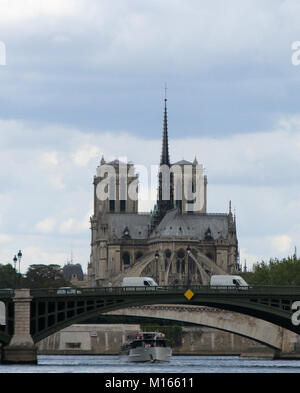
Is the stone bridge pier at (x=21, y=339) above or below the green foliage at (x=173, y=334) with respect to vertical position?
below

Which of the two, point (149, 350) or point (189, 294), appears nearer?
point (189, 294)

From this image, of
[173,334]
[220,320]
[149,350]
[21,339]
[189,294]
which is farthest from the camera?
[173,334]

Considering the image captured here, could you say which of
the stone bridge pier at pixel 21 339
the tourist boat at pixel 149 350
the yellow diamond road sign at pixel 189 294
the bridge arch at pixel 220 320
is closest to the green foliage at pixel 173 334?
the bridge arch at pixel 220 320

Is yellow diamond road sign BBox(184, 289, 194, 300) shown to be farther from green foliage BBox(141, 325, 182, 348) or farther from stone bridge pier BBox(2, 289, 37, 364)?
green foliage BBox(141, 325, 182, 348)

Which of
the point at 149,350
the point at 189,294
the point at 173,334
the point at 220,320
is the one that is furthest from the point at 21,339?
the point at 173,334

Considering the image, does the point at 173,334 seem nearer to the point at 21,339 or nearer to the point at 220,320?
the point at 220,320

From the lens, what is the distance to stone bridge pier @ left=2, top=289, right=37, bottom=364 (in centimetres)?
11706

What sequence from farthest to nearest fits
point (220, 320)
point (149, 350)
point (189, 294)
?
point (220, 320), point (149, 350), point (189, 294)

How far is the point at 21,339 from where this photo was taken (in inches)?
4646

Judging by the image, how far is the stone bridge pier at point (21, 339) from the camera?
117062mm

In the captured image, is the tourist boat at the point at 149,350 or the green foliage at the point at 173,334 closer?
the tourist boat at the point at 149,350

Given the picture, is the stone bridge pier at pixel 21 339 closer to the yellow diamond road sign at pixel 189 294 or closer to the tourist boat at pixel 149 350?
the yellow diamond road sign at pixel 189 294
